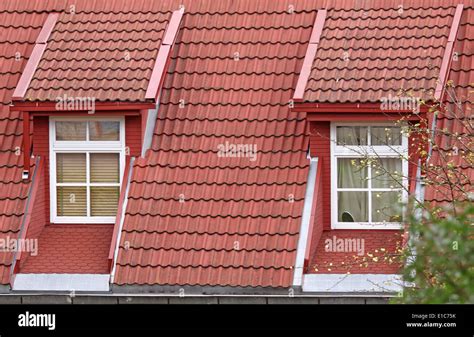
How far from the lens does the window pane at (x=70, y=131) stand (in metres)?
18.2

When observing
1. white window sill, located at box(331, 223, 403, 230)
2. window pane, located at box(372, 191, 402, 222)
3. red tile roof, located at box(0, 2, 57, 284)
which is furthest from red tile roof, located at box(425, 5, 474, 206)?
red tile roof, located at box(0, 2, 57, 284)

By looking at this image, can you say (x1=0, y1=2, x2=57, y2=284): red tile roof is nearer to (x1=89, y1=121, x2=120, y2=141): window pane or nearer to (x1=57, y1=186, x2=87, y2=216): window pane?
(x1=57, y1=186, x2=87, y2=216): window pane

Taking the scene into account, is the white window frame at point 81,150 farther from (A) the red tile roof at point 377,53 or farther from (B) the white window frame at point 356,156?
(B) the white window frame at point 356,156

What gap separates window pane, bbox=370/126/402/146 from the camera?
57.7 ft

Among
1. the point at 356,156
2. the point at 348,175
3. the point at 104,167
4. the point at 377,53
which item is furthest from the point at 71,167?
the point at 377,53

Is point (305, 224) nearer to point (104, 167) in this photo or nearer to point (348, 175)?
point (348, 175)

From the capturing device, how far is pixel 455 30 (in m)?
18.2

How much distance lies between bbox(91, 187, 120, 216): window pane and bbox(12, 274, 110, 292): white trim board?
1311mm

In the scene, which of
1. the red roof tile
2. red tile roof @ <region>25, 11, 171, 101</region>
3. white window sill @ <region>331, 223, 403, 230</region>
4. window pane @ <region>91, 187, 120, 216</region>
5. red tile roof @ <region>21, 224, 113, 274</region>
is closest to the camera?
the red roof tile

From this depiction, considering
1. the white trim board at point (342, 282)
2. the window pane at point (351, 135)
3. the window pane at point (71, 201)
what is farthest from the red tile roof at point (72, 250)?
the window pane at point (351, 135)

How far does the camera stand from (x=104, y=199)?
1816 cm

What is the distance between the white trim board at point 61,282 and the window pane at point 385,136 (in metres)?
3.72

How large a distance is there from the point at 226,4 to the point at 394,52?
2.82 metres
